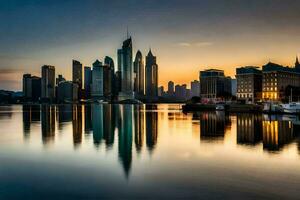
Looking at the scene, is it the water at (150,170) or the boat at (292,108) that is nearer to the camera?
the water at (150,170)

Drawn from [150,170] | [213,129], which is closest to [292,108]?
[213,129]

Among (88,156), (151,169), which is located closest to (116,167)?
(151,169)

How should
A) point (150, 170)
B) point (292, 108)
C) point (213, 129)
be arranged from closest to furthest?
1. point (150, 170)
2. point (213, 129)
3. point (292, 108)

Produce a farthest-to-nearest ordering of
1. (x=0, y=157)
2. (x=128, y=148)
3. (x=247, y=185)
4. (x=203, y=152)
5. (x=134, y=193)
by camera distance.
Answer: (x=128, y=148) → (x=203, y=152) → (x=0, y=157) → (x=247, y=185) → (x=134, y=193)

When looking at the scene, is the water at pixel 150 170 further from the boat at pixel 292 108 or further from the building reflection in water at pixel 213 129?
the boat at pixel 292 108

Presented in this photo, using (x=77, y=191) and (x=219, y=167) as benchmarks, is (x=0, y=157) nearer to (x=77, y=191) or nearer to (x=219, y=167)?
(x=77, y=191)

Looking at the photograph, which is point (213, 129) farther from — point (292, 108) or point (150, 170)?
point (292, 108)

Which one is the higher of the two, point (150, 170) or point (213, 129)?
point (150, 170)

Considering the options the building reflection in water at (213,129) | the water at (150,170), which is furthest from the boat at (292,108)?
the water at (150,170)

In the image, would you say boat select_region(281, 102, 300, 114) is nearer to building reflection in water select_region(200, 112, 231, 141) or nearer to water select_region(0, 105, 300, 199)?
building reflection in water select_region(200, 112, 231, 141)

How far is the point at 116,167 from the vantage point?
84.3ft

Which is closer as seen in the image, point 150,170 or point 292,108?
point 150,170

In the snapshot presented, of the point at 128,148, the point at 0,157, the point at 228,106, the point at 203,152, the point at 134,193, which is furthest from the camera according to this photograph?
the point at 228,106

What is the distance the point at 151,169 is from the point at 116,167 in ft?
9.47
